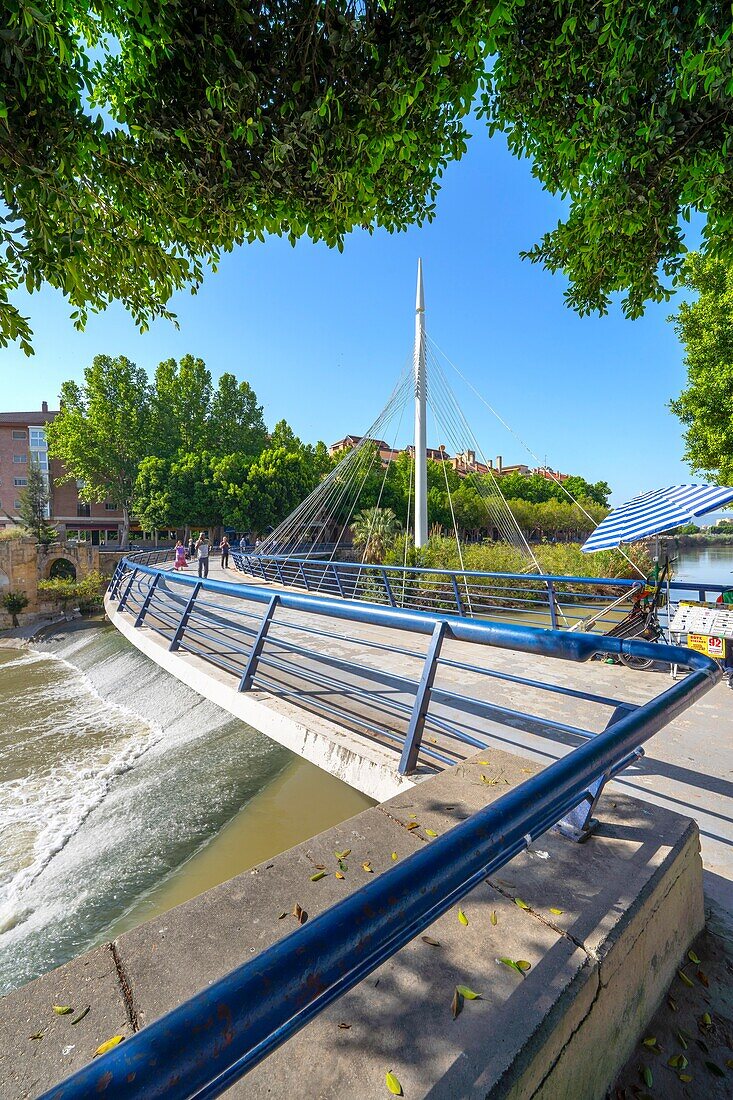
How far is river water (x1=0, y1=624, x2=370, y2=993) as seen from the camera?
3.96 meters

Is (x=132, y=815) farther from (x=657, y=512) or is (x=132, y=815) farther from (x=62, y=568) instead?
(x=62, y=568)

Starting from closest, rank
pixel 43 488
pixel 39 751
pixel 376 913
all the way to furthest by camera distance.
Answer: pixel 376 913
pixel 39 751
pixel 43 488

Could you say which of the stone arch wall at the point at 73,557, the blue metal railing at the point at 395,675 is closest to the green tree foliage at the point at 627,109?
the blue metal railing at the point at 395,675

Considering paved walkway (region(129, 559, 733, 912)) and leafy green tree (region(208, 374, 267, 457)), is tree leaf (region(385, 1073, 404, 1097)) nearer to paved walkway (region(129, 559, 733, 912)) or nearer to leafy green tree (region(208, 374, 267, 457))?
paved walkway (region(129, 559, 733, 912))

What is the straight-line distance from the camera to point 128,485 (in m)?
39.4

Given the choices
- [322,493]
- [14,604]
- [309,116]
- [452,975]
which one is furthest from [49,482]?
[452,975]

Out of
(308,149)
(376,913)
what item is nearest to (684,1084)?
(376,913)

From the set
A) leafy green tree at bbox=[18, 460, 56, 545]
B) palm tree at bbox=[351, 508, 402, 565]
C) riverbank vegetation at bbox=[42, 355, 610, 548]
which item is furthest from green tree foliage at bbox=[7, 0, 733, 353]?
leafy green tree at bbox=[18, 460, 56, 545]

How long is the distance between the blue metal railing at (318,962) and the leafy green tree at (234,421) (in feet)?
143

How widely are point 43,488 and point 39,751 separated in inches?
1446

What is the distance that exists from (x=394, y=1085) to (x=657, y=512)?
22.0 ft

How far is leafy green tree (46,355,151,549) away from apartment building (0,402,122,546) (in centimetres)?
645

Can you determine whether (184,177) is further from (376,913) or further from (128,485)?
(128,485)

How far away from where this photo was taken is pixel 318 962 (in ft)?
2.24
